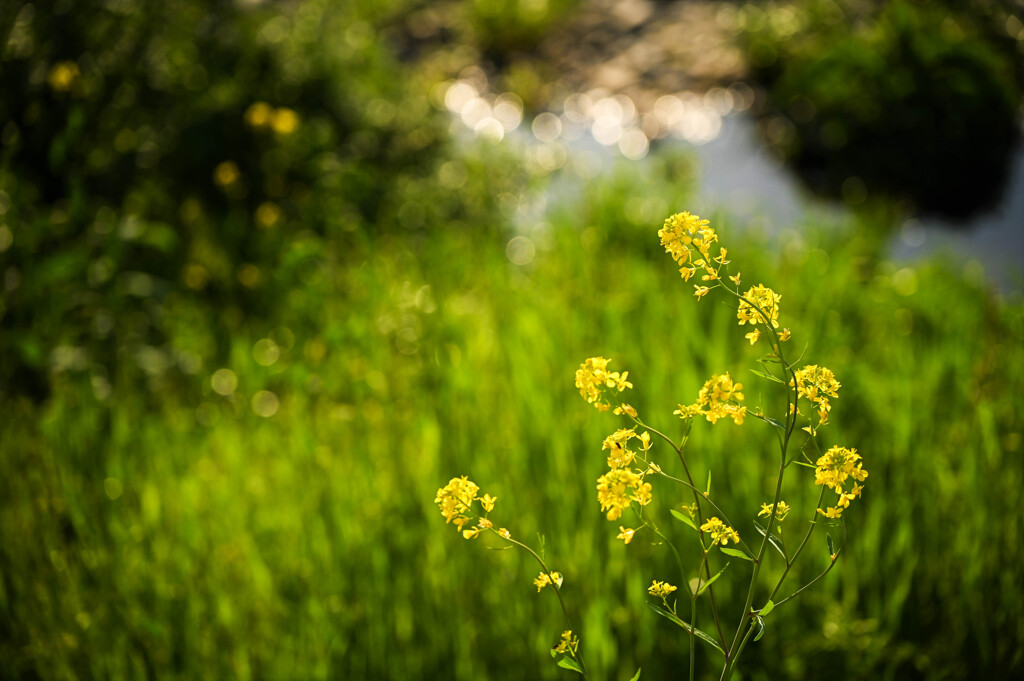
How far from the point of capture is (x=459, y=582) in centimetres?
178

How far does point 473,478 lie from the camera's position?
6.69ft

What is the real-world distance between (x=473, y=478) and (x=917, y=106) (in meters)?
3.44

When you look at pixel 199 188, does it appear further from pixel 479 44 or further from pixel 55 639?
pixel 479 44

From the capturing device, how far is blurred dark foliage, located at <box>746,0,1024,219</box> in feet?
13.8

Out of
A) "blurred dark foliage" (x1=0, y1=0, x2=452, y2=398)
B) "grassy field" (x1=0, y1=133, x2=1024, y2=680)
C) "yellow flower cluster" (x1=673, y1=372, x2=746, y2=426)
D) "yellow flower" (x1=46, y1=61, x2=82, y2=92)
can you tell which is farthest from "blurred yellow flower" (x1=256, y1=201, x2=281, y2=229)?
"yellow flower cluster" (x1=673, y1=372, x2=746, y2=426)

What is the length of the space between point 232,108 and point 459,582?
96.8 inches

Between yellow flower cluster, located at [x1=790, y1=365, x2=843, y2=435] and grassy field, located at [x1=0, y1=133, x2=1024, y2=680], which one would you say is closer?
yellow flower cluster, located at [x1=790, y1=365, x2=843, y2=435]

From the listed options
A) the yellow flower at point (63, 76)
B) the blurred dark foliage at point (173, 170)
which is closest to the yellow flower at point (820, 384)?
the blurred dark foliage at point (173, 170)

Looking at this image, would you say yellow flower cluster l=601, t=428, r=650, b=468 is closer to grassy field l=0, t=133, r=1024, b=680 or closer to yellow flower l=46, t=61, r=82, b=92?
grassy field l=0, t=133, r=1024, b=680

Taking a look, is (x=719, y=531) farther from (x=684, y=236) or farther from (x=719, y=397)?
(x=684, y=236)

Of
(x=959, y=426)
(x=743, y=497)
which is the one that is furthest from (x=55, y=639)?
(x=959, y=426)

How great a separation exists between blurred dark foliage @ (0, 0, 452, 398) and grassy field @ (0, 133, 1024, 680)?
0.14 meters

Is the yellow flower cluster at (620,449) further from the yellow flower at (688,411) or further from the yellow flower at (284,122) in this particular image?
the yellow flower at (284,122)

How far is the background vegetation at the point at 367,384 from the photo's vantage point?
5.59ft
